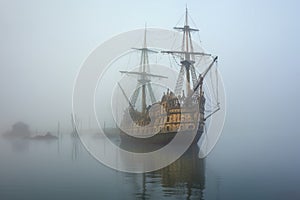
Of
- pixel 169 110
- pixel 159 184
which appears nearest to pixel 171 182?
pixel 159 184

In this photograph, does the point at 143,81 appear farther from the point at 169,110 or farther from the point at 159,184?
the point at 159,184

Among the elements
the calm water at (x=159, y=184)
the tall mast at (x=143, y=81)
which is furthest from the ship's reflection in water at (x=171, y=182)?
the tall mast at (x=143, y=81)

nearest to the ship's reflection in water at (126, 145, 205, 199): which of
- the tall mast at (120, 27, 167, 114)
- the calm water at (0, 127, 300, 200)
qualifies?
the calm water at (0, 127, 300, 200)

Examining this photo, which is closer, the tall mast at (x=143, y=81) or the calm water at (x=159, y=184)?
the calm water at (x=159, y=184)

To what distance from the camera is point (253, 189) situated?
27391 mm

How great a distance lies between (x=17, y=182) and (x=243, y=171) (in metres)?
23.4

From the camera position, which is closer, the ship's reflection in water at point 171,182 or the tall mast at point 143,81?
the ship's reflection in water at point 171,182

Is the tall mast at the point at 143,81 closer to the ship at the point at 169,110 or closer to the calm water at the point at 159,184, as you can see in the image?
the ship at the point at 169,110

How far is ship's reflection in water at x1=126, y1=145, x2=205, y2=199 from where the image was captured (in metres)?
25.1

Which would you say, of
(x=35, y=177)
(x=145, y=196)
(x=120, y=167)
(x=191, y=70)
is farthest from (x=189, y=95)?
(x=145, y=196)

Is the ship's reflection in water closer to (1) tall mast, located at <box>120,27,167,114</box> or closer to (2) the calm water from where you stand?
(2) the calm water

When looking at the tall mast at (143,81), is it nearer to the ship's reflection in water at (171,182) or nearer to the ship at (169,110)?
the ship at (169,110)

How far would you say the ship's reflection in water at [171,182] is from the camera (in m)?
25.1

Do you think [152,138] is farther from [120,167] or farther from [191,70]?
[120,167]
